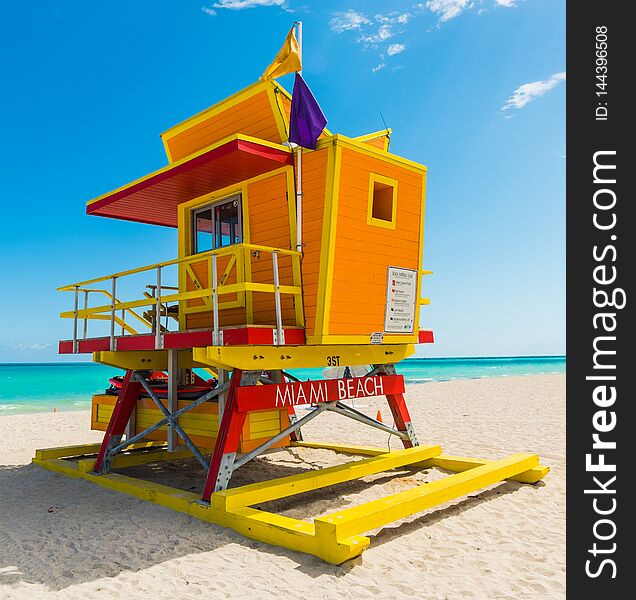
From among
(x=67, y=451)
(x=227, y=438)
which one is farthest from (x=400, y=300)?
(x=67, y=451)

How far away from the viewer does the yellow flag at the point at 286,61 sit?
929 cm

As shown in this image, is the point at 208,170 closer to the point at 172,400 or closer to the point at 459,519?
the point at 172,400

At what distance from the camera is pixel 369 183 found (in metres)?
9.05

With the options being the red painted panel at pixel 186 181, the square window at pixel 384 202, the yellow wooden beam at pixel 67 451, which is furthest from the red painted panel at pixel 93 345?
the square window at pixel 384 202

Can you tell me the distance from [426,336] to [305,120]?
4.61m

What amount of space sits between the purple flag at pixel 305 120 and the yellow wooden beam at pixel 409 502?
499 cm

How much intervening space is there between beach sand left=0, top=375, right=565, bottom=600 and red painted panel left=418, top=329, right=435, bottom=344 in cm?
235

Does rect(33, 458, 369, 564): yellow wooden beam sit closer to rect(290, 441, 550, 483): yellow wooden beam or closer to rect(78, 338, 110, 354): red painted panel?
rect(78, 338, 110, 354): red painted panel

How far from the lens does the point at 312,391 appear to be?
9023 mm

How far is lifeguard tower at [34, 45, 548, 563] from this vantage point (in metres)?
8.14

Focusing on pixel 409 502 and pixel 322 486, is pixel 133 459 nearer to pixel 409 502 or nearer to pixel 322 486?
pixel 322 486

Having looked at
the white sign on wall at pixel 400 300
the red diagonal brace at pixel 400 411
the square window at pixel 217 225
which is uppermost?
the square window at pixel 217 225

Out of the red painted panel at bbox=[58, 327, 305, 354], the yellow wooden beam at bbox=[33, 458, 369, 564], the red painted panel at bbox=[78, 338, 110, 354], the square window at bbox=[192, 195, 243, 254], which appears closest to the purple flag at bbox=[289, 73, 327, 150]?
the square window at bbox=[192, 195, 243, 254]

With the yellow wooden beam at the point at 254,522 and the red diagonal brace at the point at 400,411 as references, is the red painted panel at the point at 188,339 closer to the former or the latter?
the yellow wooden beam at the point at 254,522
